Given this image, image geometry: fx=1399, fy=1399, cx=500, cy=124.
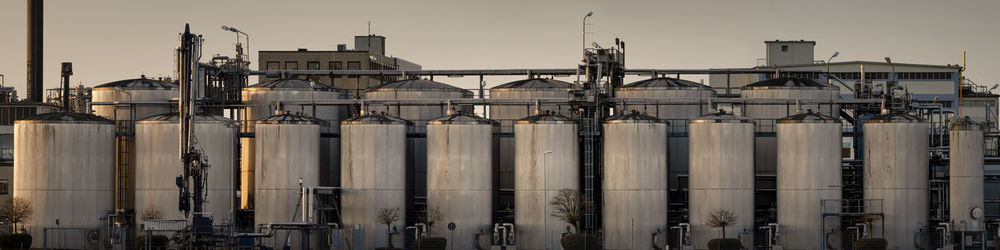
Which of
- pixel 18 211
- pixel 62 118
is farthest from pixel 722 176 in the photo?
pixel 18 211

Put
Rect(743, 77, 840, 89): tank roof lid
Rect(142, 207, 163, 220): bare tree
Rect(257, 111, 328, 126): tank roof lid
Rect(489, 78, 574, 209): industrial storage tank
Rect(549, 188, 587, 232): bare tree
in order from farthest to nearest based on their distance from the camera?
Rect(743, 77, 840, 89): tank roof lid < Rect(489, 78, 574, 209): industrial storage tank < Rect(257, 111, 328, 126): tank roof lid < Rect(142, 207, 163, 220): bare tree < Rect(549, 188, 587, 232): bare tree

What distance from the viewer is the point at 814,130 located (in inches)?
3132

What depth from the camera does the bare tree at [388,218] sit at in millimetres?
79375

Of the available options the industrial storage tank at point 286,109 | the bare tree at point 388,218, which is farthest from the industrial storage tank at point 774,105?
the industrial storage tank at point 286,109

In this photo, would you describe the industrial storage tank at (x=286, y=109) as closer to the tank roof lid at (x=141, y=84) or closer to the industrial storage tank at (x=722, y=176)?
the tank roof lid at (x=141, y=84)

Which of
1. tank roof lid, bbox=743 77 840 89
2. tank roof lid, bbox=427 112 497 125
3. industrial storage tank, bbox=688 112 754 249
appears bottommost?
industrial storage tank, bbox=688 112 754 249

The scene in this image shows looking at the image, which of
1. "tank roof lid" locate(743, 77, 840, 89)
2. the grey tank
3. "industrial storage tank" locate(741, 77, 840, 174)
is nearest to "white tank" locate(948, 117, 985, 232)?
"industrial storage tank" locate(741, 77, 840, 174)

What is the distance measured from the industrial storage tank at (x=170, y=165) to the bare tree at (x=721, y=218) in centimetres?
2775

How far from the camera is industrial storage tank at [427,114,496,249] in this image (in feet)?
262

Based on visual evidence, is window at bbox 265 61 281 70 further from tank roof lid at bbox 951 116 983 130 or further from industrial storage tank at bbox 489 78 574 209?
tank roof lid at bbox 951 116 983 130

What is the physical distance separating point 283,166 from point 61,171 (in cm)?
1286

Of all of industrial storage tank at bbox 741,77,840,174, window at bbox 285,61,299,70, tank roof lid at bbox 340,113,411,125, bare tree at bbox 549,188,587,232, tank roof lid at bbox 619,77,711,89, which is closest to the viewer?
bare tree at bbox 549,188,587,232

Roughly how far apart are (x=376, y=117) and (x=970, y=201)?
34445 millimetres

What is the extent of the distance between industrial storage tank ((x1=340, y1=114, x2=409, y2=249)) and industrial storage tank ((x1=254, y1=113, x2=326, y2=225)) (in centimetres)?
215
